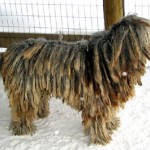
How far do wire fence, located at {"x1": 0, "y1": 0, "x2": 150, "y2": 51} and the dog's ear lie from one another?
Result: 7.57ft

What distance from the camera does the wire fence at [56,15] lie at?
595 cm

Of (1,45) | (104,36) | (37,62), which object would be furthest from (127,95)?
(1,45)

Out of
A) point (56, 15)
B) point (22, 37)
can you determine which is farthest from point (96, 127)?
point (56, 15)

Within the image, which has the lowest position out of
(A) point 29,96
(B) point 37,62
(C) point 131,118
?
(C) point 131,118

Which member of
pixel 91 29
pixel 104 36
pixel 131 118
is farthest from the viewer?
pixel 91 29

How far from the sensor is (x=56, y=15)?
20.2 feet

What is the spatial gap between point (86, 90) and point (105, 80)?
0.20 meters

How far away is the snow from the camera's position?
4.04m

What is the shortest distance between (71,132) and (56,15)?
2451 mm

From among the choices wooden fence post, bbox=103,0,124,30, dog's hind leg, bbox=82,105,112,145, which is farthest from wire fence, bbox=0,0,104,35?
dog's hind leg, bbox=82,105,112,145

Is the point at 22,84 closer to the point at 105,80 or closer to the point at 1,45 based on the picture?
the point at 105,80

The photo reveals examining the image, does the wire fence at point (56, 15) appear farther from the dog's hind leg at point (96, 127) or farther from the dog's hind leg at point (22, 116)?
the dog's hind leg at point (96, 127)

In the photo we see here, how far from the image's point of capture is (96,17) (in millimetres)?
6000

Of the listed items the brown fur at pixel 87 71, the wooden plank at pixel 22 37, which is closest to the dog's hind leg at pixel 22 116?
the brown fur at pixel 87 71
